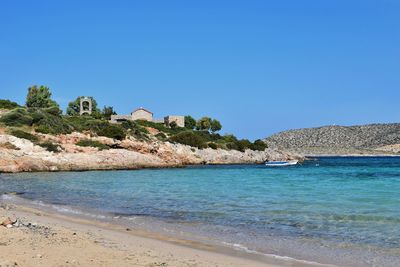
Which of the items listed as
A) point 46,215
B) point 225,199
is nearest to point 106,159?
point 225,199

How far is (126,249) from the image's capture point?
9742 millimetres

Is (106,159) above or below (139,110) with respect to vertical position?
below

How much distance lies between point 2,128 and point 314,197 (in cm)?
4189

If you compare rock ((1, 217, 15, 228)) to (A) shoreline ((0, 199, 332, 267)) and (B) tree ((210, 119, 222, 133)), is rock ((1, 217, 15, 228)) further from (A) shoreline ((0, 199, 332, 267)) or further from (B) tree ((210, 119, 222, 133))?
(B) tree ((210, 119, 222, 133))

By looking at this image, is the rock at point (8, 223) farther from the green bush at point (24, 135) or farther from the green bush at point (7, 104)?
the green bush at point (7, 104)

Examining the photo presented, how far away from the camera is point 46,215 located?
1574 cm

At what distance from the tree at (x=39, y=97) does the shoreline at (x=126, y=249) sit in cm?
9719

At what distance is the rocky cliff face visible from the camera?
44.6 metres

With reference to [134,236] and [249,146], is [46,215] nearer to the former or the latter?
[134,236]

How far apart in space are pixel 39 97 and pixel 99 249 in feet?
336

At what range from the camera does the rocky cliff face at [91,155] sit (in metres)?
44.6

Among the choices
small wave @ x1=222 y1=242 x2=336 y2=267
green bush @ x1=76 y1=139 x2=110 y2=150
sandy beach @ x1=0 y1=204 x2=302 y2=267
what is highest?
green bush @ x1=76 y1=139 x2=110 y2=150

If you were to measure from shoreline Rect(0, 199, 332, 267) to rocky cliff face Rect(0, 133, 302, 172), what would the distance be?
32809 millimetres

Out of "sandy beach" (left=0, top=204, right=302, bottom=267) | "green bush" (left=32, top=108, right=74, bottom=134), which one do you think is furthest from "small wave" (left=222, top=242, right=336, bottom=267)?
"green bush" (left=32, top=108, right=74, bottom=134)
